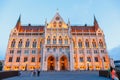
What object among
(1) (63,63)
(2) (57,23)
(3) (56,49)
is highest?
(2) (57,23)

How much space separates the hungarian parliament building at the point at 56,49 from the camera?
52844mm

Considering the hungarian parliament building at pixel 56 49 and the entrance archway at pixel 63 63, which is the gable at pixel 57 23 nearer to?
the hungarian parliament building at pixel 56 49

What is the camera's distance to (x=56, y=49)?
53250 mm

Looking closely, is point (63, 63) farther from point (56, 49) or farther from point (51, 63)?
point (56, 49)

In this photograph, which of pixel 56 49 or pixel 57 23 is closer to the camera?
pixel 56 49

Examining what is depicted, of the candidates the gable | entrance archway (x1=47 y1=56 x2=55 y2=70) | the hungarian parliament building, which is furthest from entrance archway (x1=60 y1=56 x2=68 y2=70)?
the gable

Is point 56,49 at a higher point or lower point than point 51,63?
higher

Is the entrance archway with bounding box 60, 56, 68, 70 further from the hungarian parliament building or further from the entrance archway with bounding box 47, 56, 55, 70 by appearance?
the entrance archway with bounding box 47, 56, 55, 70

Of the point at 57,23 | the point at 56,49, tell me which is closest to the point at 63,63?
the point at 56,49

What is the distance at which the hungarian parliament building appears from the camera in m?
52.8

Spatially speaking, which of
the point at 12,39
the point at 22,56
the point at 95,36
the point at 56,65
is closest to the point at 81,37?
the point at 95,36

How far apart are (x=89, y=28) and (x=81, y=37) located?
10.3m

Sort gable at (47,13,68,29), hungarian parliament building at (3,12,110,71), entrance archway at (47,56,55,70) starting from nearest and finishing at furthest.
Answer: hungarian parliament building at (3,12,110,71) → entrance archway at (47,56,55,70) → gable at (47,13,68,29)

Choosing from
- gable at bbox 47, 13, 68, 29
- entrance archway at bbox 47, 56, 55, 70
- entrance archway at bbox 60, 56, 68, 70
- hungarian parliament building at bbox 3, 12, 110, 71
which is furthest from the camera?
gable at bbox 47, 13, 68, 29
